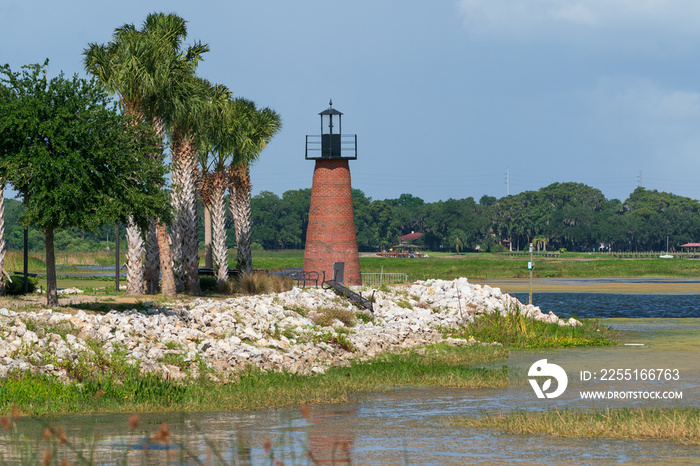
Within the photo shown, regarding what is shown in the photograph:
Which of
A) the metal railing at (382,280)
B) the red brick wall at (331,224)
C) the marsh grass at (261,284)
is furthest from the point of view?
the metal railing at (382,280)

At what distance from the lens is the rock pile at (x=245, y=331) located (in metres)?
21.4

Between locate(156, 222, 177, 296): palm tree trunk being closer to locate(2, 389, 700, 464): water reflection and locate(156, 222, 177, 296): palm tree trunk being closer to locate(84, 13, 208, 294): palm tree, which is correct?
locate(84, 13, 208, 294): palm tree

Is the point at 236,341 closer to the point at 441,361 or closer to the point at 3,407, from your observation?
the point at 441,361

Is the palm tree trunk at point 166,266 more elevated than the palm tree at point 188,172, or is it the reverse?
the palm tree at point 188,172

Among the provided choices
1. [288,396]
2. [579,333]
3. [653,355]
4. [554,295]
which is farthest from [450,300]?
[554,295]

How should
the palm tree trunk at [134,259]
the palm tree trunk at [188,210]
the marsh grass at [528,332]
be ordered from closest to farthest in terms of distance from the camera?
the marsh grass at [528,332], the palm tree trunk at [134,259], the palm tree trunk at [188,210]

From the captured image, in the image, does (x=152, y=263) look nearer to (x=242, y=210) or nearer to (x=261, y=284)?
(x=261, y=284)

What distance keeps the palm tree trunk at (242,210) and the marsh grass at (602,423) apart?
31360 millimetres

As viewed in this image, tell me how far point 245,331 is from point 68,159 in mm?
7312
